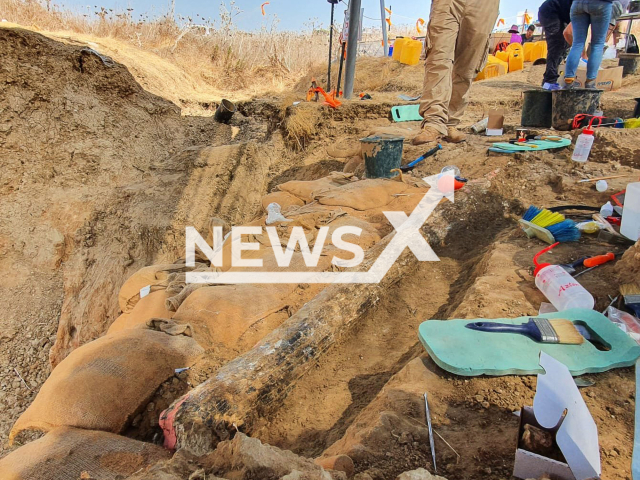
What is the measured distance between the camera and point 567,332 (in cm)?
157

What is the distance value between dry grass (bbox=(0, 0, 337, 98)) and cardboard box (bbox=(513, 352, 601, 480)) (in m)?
9.56

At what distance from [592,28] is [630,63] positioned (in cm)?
464

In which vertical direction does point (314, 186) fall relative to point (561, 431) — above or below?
above

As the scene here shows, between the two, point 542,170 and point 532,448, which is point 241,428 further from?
point 542,170

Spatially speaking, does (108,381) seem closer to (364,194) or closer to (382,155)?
(364,194)

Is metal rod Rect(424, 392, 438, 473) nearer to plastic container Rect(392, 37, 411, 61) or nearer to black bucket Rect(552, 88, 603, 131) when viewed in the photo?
black bucket Rect(552, 88, 603, 131)

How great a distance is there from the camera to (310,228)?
3193mm

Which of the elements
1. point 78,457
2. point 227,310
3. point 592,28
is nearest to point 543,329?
point 227,310

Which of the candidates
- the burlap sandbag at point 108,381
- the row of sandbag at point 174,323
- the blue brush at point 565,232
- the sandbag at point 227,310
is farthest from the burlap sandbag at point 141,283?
the blue brush at point 565,232

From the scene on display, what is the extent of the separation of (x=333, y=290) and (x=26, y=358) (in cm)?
395

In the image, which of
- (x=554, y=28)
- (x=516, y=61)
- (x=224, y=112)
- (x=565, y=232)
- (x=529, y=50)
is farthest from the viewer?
(x=529, y=50)

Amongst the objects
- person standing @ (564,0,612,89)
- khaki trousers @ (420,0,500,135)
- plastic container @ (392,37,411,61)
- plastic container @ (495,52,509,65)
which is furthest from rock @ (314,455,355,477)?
plastic container @ (495,52,509,65)

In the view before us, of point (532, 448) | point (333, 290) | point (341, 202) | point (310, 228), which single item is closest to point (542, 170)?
point (341, 202)

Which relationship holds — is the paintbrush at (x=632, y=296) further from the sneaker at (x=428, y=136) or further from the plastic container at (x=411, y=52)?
the plastic container at (x=411, y=52)
